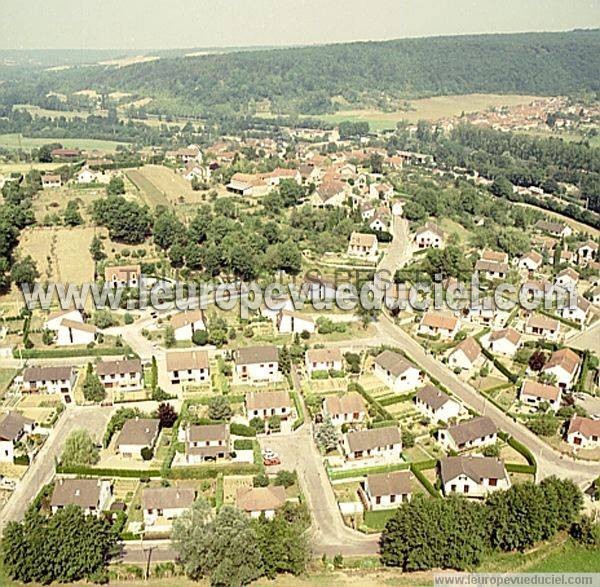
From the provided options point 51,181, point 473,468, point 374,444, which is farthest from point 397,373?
point 51,181

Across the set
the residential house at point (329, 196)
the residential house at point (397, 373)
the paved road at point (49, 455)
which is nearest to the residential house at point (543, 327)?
the residential house at point (397, 373)

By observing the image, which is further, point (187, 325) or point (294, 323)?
point (294, 323)

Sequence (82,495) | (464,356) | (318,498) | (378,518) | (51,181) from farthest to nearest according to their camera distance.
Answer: (51,181) → (464,356) → (318,498) → (378,518) → (82,495)

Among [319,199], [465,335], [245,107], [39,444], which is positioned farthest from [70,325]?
[245,107]

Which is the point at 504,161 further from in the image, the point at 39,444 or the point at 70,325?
the point at 39,444

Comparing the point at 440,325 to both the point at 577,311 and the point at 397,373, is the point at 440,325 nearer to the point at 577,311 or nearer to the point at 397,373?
the point at 397,373

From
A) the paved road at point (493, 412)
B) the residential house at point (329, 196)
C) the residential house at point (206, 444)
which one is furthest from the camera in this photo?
the residential house at point (329, 196)

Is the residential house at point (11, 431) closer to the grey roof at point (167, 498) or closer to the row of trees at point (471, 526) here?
the grey roof at point (167, 498)
